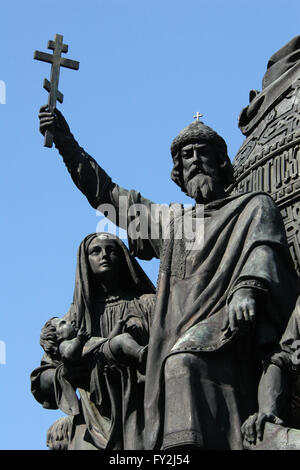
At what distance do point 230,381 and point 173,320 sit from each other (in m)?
1.02

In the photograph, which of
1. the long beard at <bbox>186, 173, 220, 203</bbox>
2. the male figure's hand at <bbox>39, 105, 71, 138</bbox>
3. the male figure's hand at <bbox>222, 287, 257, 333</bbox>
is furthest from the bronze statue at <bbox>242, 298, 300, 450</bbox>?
the male figure's hand at <bbox>39, 105, 71, 138</bbox>

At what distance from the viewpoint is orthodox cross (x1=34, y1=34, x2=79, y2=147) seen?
15.9 m

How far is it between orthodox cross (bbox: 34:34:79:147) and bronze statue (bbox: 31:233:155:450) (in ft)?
4.97

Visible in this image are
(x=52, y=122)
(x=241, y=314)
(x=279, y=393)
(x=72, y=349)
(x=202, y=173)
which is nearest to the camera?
(x=279, y=393)

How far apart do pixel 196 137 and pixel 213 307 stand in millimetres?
2098

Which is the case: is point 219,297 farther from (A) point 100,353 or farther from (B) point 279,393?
(A) point 100,353

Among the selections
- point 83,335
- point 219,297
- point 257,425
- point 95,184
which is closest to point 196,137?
point 95,184

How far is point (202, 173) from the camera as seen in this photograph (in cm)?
1506

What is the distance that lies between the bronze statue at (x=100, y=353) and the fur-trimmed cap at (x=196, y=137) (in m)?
1.34

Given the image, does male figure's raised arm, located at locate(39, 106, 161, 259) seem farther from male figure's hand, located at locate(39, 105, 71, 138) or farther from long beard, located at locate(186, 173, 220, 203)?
long beard, located at locate(186, 173, 220, 203)
